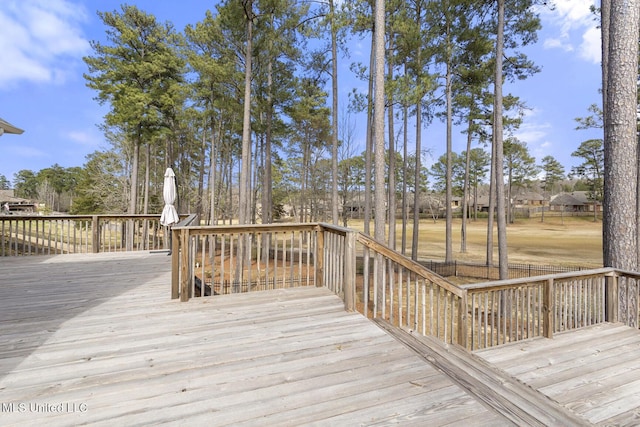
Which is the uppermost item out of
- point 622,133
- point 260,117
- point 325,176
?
point 260,117

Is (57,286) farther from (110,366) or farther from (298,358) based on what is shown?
(298,358)

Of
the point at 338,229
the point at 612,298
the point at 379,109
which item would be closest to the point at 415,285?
the point at 338,229

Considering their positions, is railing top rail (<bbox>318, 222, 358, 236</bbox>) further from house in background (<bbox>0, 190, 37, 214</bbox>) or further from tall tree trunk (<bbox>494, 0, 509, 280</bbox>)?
house in background (<bbox>0, 190, 37, 214</bbox>)

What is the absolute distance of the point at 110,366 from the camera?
6.98 feet

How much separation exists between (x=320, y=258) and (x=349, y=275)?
0.91m

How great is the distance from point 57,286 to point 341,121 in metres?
13.6

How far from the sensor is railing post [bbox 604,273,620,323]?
4.27m

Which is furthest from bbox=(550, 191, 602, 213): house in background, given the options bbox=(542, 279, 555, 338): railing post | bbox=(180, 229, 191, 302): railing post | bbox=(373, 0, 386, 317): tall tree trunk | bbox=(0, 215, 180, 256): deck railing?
bbox=(180, 229, 191, 302): railing post

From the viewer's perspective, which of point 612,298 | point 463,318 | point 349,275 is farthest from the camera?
point 612,298

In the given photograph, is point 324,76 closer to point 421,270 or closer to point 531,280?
point 531,280

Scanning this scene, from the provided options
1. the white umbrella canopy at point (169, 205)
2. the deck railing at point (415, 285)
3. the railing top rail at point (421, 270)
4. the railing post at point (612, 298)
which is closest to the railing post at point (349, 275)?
the deck railing at point (415, 285)

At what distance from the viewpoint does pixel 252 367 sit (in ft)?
7.04

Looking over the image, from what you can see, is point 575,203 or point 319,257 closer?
point 319,257

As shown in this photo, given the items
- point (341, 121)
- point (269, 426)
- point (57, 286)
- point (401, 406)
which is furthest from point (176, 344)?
point (341, 121)
